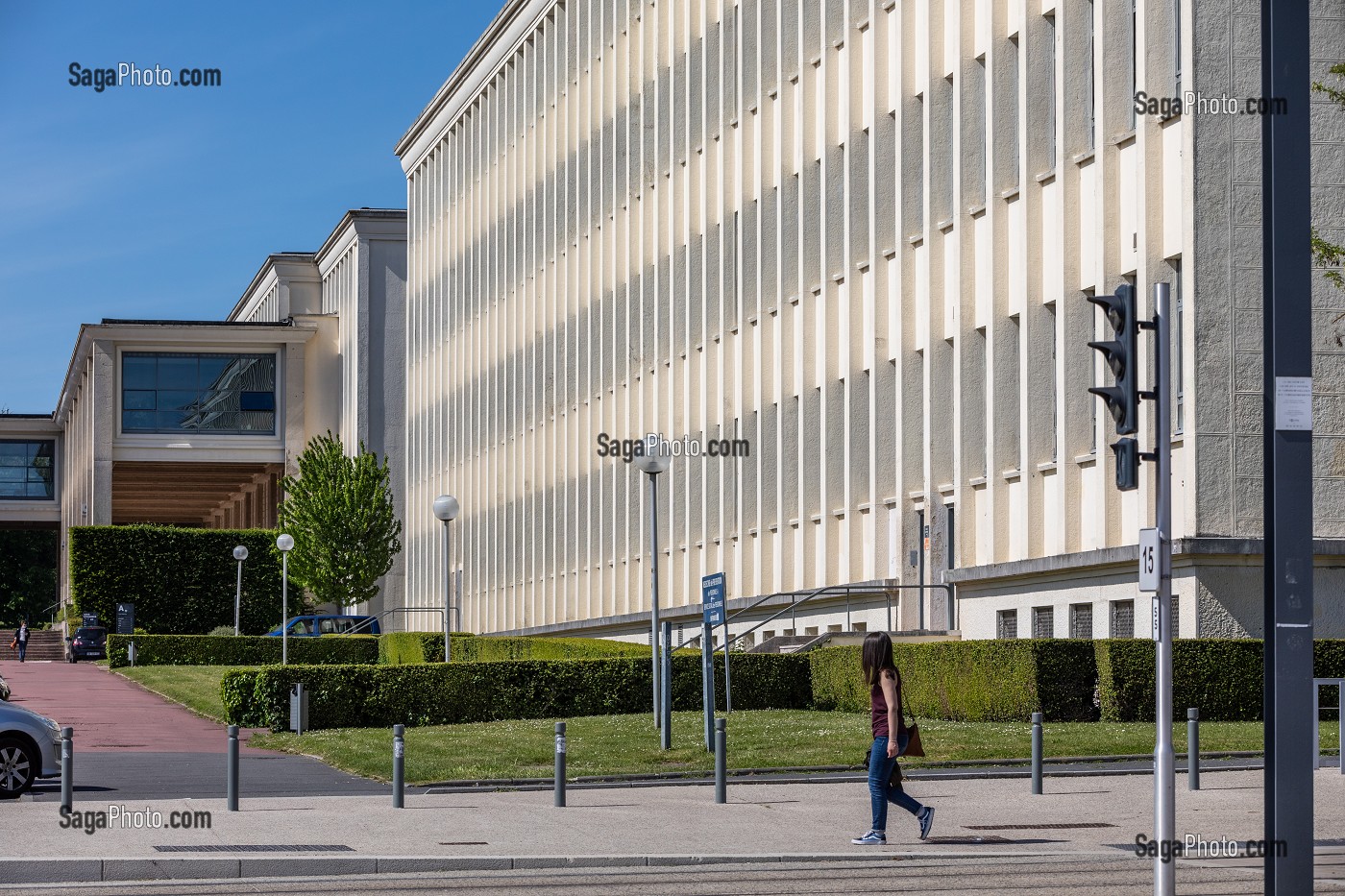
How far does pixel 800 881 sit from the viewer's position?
13.6 meters

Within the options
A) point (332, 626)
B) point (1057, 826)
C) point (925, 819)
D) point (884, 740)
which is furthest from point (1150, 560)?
point (332, 626)

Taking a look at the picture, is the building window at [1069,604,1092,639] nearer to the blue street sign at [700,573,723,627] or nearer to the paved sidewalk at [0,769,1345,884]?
the blue street sign at [700,573,723,627]

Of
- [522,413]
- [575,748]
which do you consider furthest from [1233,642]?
[522,413]

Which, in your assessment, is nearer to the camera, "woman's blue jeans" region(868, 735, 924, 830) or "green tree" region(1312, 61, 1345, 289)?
"woman's blue jeans" region(868, 735, 924, 830)

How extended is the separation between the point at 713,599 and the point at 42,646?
61.8m

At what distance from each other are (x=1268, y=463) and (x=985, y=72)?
21.8 metres

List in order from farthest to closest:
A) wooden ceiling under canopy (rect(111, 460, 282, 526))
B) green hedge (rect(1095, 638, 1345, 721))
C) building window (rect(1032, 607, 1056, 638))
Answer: wooden ceiling under canopy (rect(111, 460, 282, 526))
building window (rect(1032, 607, 1056, 638))
green hedge (rect(1095, 638, 1345, 721))

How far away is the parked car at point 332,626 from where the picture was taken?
2564 inches

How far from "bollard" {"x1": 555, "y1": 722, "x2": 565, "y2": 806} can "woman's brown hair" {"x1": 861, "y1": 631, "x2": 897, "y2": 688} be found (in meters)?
3.60

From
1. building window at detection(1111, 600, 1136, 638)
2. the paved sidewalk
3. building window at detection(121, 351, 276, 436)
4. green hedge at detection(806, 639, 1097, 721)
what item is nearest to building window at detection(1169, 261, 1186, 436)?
building window at detection(1111, 600, 1136, 638)

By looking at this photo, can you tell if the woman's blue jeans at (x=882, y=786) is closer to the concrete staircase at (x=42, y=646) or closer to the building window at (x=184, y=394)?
the concrete staircase at (x=42, y=646)

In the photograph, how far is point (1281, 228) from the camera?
37.7 ft

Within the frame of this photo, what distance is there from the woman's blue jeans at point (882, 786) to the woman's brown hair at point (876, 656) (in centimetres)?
55

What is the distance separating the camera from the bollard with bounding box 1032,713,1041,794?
1855cm
